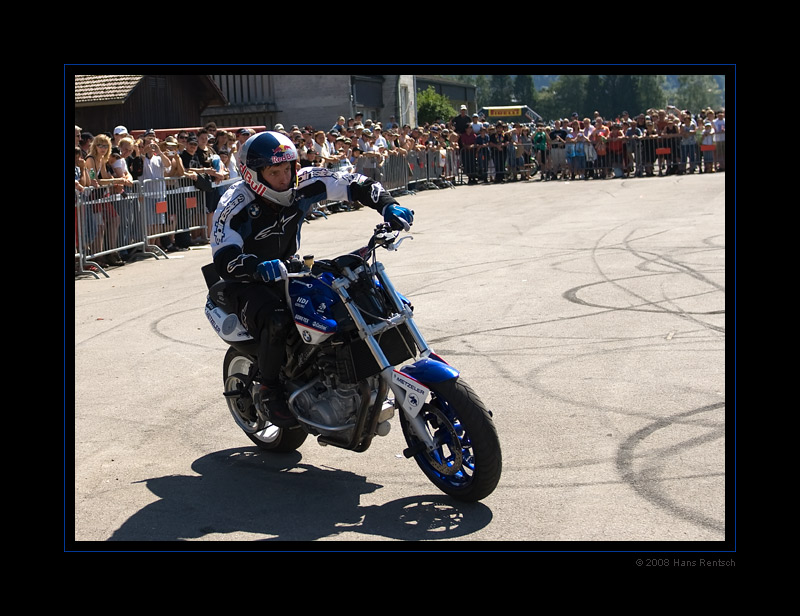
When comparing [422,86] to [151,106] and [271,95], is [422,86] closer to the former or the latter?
[271,95]

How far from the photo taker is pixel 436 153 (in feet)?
90.8

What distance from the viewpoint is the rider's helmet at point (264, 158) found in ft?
17.5

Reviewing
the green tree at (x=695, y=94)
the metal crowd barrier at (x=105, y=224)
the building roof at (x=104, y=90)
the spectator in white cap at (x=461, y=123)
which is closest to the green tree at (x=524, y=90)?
the green tree at (x=695, y=94)

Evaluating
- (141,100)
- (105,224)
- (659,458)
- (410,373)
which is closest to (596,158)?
(141,100)

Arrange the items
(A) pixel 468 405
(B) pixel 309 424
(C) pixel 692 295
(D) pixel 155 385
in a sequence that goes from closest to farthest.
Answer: (A) pixel 468 405 < (B) pixel 309 424 < (D) pixel 155 385 < (C) pixel 692 295

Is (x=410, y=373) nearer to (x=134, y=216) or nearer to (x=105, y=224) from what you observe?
(x=105, y=224)

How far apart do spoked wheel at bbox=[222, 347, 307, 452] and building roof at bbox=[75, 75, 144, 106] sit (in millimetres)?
22686

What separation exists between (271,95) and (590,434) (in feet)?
111


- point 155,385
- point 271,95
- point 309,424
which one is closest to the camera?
point 309,424

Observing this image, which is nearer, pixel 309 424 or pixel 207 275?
pixel 309 424

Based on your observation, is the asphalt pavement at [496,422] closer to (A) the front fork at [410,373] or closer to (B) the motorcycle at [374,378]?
(B) the motorcycle at [374,378]

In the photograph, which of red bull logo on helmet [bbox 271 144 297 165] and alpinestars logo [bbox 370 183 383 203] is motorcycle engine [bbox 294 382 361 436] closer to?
alpinestars logo [bbox 370 183 383 203]

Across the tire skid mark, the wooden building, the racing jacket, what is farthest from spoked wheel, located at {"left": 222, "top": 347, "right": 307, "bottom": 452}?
the wooden building

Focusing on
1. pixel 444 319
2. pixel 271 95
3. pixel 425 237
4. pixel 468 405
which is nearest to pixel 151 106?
pixel 271 95
